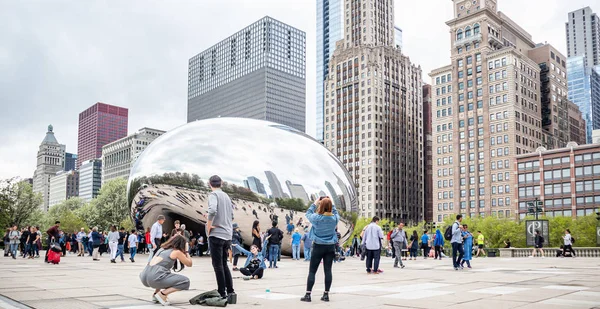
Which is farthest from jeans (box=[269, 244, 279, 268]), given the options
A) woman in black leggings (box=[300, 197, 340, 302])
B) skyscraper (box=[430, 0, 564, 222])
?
→ skyscraper (box=[430, 0, 564, 222])

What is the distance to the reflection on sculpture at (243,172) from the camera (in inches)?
876

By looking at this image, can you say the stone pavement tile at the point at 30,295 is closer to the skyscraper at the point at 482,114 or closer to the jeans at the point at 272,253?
the jeans at the point at 272,253

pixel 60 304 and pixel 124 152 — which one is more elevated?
pixel 124 152

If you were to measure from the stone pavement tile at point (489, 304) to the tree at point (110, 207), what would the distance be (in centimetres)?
7252

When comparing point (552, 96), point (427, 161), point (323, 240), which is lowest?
point (323, 240)

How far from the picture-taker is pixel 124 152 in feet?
585

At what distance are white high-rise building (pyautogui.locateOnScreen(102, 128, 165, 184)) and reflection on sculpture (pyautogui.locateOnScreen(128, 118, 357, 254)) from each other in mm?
148763

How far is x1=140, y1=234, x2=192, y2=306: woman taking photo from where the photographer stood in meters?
8.13

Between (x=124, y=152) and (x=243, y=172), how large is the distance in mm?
165770

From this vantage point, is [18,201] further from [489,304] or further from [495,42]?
[495,42]

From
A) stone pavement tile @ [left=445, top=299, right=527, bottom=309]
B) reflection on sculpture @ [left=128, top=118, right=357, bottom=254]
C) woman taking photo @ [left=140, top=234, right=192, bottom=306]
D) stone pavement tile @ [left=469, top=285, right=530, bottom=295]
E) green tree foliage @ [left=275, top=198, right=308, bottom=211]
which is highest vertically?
reflection on sculpture @ [left=128, top=118, right=357, bottom=254]

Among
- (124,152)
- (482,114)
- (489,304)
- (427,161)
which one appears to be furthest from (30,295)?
(124,152)

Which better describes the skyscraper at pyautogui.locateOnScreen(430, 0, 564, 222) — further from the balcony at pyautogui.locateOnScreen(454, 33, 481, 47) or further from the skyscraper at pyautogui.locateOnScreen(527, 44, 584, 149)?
the skyscraper at pyautogui.locateOnScreen(527, 44, 584, 149)

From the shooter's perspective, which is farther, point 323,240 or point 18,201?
point 18,201
